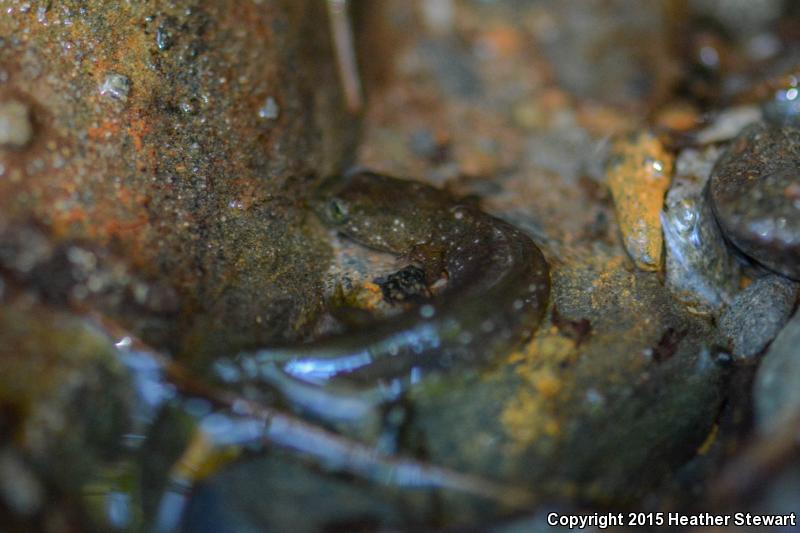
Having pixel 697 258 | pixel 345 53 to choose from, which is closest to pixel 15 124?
pixel 345 53

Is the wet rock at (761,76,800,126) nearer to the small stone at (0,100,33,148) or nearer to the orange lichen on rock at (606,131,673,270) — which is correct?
the orange lichen on rock at (606,131,673,270)

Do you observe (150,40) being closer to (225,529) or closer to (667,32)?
(225,529)

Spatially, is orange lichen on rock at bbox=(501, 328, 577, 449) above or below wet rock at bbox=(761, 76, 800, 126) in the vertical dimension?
below

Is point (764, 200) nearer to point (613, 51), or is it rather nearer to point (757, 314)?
point (757, 314)

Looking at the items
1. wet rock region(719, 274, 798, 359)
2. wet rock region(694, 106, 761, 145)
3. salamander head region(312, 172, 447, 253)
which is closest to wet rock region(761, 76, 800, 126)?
wet rock region(694, 106, 761, 145)

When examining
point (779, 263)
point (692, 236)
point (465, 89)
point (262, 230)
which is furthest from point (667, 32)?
point (262, 230)

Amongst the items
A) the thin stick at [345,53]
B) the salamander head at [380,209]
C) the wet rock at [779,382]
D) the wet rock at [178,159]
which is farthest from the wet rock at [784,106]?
the wet rock at [178,159]

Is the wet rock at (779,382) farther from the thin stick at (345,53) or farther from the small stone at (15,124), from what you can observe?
the small stone at (15,124)
